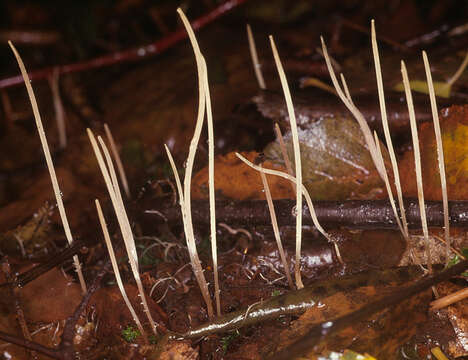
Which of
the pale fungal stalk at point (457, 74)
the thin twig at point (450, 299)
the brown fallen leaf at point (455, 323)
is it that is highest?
the pale fungal stalk at point (457, 74)

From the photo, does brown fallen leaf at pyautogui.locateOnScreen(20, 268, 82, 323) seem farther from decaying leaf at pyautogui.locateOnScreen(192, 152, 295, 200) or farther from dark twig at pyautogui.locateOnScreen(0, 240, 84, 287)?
decaying leaf at pyautogui.locateOnScreen(192, 152, 295, 200)

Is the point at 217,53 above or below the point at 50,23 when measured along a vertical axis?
below

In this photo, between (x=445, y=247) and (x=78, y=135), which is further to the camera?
(x=78, y=135)

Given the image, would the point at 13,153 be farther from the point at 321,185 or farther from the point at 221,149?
the point at 321,185

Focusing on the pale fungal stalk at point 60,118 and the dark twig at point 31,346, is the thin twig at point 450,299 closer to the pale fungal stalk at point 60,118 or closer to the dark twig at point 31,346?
the dark twig at point 31,346

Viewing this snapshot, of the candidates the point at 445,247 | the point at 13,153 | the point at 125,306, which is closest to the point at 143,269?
the point at 125,306

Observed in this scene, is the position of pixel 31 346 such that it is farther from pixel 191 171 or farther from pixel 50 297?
pixel 191 171

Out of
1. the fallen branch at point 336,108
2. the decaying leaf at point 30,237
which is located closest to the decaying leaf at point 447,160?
the fallen branch at point 336,108

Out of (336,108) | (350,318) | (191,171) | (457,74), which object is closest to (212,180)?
(191,171)
